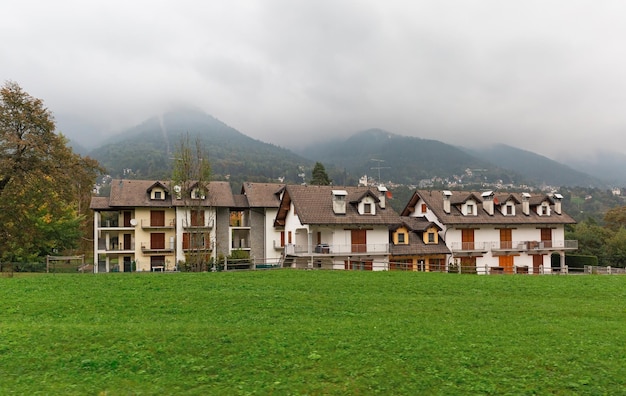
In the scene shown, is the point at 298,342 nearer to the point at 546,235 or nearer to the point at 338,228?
the point at 338,228

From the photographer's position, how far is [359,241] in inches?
1439

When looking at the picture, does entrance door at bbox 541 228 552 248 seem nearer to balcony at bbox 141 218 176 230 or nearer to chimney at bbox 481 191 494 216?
chimney at bbox 481 191 494 216

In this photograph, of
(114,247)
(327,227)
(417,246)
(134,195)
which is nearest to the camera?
(327,227)

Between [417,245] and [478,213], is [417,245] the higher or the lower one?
the lower one

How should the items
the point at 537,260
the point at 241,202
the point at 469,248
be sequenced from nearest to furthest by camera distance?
the point at 469,248 < the point at 537,260 < the point at 241,202

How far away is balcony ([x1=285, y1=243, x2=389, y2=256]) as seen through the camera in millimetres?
35312

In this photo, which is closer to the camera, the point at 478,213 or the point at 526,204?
the point at 478,213

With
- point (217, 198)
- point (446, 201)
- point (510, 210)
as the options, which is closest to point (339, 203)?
point (446, 201)

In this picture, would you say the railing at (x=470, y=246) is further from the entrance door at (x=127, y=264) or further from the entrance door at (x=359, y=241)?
the entrance door at (x=127, y=264)

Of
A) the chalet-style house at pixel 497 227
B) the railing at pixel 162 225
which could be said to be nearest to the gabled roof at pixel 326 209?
the chalet-style house at pixel 497 227

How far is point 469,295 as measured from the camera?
19188 mm

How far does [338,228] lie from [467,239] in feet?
46.0

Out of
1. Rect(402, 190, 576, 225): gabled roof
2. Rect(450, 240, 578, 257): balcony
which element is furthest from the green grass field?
Rect(402, 190, 576, 225): gabled roof

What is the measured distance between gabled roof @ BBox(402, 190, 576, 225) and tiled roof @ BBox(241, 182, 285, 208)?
14.2m
